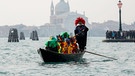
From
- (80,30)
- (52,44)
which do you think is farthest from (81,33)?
(52,44)

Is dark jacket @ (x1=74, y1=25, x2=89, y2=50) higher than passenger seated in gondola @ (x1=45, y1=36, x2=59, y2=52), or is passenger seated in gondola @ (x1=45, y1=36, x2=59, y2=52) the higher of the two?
dark jacket @ (x1=74, y1=25, x2=89, y2=50)

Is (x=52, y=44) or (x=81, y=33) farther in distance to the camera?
(x=81, y=33)

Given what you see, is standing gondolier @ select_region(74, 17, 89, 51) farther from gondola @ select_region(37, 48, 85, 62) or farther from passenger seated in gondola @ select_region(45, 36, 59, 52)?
passenger seated in gondola @ select_region(45, 36, 59, 52)

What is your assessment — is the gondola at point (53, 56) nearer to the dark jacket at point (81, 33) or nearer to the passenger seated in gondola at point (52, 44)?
the passenger seated in gondola at point (52, 44)

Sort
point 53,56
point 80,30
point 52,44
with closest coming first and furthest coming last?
point 53,56 < point 52,44 < point 80,30

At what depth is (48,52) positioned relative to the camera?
25.9 m

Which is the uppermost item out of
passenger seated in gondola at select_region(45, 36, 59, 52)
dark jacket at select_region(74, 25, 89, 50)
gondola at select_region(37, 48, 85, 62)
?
dark jacket at select_region(74, 25, 89, 50)

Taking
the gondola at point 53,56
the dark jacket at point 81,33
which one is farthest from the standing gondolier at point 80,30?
the gondola at point 53,56

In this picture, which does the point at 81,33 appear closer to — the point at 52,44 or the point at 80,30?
the point at 80,30

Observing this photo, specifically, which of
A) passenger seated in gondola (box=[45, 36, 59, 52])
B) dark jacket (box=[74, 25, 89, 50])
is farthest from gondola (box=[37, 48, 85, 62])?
dark jacket (box=[74, 25, 89, 50])

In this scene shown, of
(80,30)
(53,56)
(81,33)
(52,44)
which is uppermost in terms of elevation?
(80,30)

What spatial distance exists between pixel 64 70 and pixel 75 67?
157 centimetres

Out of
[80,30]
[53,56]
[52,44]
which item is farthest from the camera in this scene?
[80,30]

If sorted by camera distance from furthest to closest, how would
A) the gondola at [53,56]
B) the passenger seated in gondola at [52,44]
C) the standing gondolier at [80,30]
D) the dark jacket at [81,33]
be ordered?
the dark jacket at [81,33]
the standing gondolier at [80,30]
the passenger seated in gondola at [52,44]
the gondola at [53,56]
